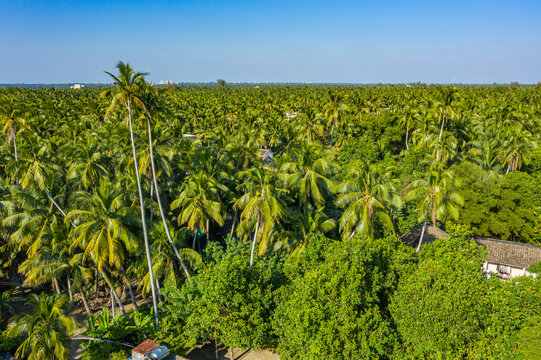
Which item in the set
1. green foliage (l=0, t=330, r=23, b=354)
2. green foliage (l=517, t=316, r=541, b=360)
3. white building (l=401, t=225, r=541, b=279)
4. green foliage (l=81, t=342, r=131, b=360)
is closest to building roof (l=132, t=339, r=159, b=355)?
green foliage (l=81, t=342, r=131, b=360)

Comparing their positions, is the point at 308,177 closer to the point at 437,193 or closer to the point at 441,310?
the point at 437,193

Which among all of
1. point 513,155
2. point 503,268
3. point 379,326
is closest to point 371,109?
point 513,155

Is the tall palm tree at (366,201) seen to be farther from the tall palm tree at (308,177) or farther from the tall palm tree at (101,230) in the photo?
the tall palm tree at (101,230)

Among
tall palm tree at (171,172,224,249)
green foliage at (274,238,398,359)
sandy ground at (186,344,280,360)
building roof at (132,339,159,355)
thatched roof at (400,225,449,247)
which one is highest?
tall palm tree at (171,172,224,249)

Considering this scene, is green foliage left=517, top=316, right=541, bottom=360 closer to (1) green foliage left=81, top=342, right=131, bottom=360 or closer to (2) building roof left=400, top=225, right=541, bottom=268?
(2) building roof left=400, top=225, right=541, bottom=268

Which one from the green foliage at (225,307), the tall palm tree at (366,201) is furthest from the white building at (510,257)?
the green foliage at (225,307)
